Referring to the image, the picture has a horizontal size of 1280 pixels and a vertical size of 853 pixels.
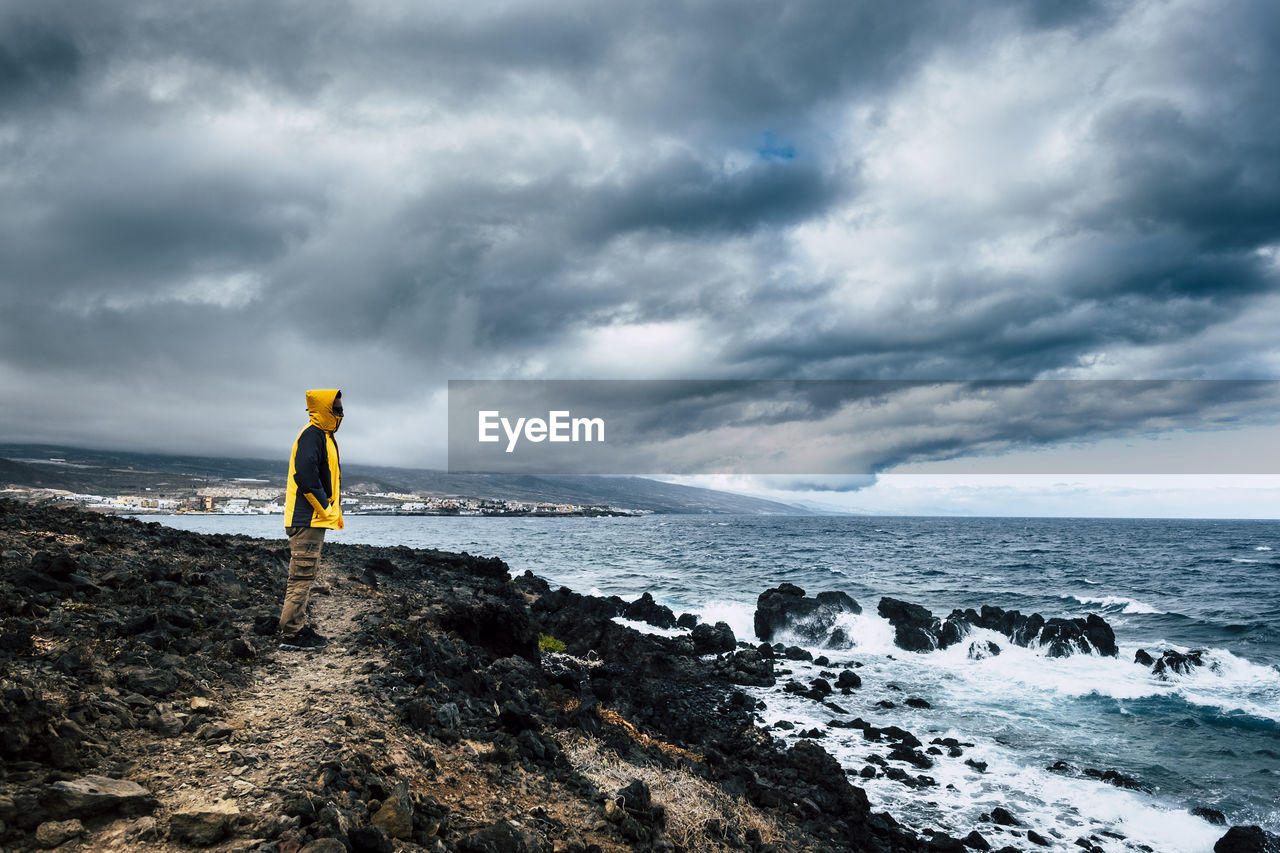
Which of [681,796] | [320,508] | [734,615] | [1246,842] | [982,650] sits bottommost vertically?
[734,615]

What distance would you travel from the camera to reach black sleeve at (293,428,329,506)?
28.9 feet

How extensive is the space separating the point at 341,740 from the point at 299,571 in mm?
3570

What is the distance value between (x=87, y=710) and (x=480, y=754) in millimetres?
3838

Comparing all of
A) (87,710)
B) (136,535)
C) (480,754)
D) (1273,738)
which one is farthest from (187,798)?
(1273,738)

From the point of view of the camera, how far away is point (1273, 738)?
17.4 metres

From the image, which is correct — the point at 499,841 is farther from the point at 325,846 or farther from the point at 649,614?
the point at 649,614

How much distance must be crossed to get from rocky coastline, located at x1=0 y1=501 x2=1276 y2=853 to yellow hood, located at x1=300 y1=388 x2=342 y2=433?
123 inches

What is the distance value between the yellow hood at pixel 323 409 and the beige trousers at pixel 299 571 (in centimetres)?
153

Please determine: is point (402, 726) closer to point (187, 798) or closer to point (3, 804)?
point (187, 798)

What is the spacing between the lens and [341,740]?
6445 millimetres

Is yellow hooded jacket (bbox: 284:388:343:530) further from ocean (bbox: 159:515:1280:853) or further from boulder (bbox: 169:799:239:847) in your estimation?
ocean (bbox: 159:515:1280:853)

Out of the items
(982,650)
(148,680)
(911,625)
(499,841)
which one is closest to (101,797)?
(148,680)

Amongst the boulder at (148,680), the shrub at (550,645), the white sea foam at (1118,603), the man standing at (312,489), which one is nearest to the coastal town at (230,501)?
the shrub at (550,645)

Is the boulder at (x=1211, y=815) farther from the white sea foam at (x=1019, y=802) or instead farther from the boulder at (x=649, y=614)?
the boulder at (x=649, y=614)
